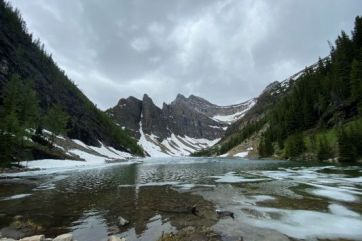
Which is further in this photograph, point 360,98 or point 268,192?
point 360,98

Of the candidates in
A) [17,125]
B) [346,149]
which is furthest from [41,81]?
[346,149]

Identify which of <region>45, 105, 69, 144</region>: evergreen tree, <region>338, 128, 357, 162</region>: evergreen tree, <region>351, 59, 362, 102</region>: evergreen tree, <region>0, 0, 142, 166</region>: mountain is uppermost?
<region>0, 0, 142, 166</region>: mountain

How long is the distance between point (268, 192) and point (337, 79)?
91.6 metres

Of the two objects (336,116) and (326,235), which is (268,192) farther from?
(336,116)

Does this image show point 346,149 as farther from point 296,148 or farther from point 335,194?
point 335,194

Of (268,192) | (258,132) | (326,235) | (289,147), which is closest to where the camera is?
(326,235)

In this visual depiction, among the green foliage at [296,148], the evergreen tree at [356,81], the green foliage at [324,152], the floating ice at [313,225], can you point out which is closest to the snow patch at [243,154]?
the green foliage at [296,148]

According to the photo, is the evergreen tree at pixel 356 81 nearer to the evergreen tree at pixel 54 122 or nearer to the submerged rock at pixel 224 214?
the submerged rock at pixel 224 214

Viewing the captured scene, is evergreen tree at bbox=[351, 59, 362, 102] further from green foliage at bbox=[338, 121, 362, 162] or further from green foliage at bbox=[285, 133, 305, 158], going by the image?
green foliage at bbox=[338, 121, 362, 162]

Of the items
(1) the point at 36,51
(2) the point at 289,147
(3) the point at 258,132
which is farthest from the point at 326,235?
(1) the point at 36,51

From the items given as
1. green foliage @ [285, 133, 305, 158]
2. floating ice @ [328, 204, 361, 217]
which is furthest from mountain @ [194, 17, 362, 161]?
floating ice @ [328, 204, 361, 217]

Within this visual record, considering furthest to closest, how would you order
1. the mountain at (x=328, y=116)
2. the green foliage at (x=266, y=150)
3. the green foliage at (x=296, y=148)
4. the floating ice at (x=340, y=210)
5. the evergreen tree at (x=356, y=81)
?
the green foliage at (x=266, y=150), the green foliage at (x=296, y=148), the evergreen tree at (x=356, y=81), the mountain at (x=328, y=116), the floating ice at (x=340, y=210)

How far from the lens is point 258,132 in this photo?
550ft

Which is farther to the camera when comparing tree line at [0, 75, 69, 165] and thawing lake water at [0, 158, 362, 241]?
tree line at [0, 75, 69, 165]
